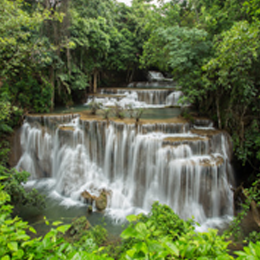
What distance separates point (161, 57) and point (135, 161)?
20.4 ft

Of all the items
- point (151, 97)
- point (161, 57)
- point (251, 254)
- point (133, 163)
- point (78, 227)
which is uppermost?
point (161, 57)

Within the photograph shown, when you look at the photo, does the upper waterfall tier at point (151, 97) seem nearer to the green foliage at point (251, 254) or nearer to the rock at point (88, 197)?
the rock at point (88, 197)

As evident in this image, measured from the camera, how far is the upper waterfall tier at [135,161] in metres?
6.54

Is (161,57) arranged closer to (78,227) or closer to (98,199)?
(98,199)

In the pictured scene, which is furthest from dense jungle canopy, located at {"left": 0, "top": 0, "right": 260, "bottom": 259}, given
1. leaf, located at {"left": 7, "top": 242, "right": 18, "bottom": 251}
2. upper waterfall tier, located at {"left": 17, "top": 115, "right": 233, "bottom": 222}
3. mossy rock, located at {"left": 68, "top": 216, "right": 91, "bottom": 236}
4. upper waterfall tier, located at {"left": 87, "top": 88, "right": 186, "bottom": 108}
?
upper waterfall tier, located at {"left": 87, "top": 88, "right": 186, "bottom": 108}

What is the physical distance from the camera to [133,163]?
293 inches

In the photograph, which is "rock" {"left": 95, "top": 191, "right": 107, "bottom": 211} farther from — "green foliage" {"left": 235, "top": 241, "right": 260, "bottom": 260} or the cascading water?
"green foliage" {"left": 235, "top": 241, "right": 260, "bottom": 260}

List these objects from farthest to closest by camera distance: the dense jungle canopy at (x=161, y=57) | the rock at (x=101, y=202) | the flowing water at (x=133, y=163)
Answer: the rock at (x=101, y=202) → the flowing water at (x=133, y=163) → the dense jungle canopy at (x=161, y=57)

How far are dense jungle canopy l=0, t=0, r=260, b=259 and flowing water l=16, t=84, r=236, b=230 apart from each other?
102cm

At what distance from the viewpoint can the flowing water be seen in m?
6.52

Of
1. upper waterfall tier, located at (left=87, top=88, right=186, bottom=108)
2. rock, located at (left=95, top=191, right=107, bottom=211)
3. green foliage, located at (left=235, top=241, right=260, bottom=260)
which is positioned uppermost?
upper waterfall tier, located at (left=87, top=88, right=186, bottom=108)

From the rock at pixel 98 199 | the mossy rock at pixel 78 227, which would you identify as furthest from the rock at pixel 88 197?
the mossy rock at pixel 78 227

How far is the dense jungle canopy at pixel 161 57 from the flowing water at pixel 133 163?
40.1 inches

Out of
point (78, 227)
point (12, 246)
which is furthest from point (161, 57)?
point (12, 246)
